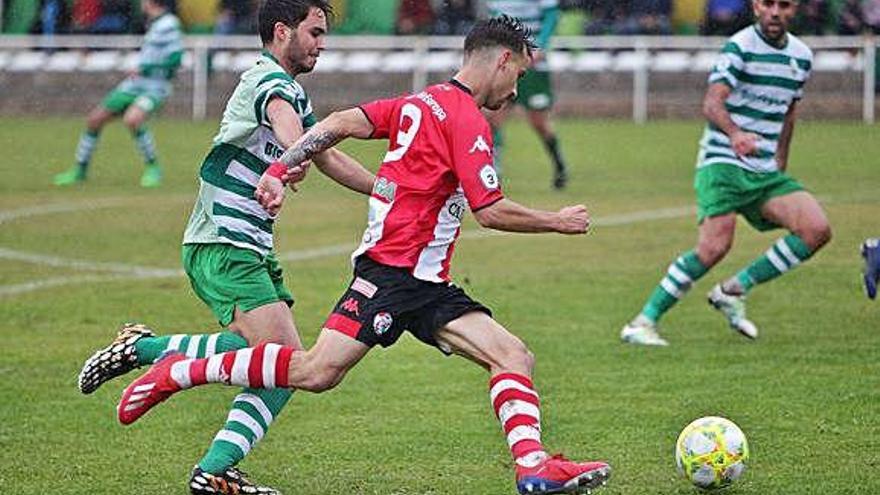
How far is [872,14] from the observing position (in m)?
30.2

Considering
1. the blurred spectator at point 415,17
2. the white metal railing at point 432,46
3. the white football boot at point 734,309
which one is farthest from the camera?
the blurred spectator at point 415,17

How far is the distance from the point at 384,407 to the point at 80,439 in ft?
5.41

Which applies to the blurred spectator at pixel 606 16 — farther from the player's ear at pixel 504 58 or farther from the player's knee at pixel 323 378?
the player's knee at pixel 323 378

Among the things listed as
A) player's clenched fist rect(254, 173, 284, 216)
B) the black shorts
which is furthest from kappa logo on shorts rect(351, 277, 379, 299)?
player's clenched fist rect(254, 173, 284, 216)

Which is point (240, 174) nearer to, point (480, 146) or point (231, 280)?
point (231, 280)

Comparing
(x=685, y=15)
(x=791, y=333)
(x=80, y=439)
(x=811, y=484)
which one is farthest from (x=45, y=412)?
(x=685, y=15)

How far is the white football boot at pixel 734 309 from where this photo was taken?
11.4 metres

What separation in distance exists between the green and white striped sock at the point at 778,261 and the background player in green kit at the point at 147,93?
10908 mm

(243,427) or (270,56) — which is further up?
(270,56)

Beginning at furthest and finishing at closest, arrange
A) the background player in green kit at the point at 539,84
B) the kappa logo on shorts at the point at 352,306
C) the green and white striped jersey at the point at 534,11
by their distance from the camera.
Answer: the green and white striped jersey at the point at 534,11 → the background player in green kit at the point at 539,84 → the kappa logo on shorts at the point at 352,306

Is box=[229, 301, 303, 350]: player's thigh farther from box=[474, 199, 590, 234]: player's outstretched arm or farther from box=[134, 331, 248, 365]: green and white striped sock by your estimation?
box=[474, 199, 590, 234]: player's outstretched arm

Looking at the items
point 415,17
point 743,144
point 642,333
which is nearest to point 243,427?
point 743,144

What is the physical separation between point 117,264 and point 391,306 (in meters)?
8.49

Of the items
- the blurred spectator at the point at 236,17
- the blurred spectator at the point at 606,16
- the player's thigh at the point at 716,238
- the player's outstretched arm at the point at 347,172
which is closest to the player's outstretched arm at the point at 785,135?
the player's thigh at the point at 716,238
